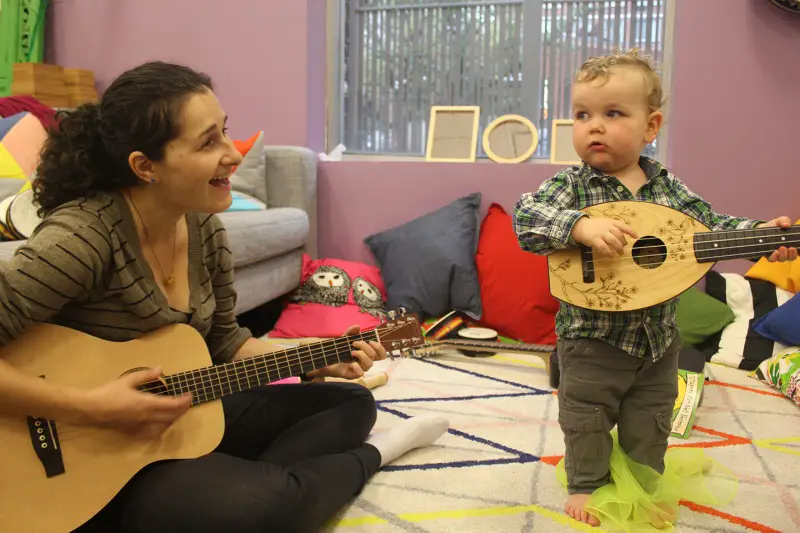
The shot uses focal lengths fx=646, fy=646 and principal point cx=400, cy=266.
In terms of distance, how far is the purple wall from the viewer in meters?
3.26

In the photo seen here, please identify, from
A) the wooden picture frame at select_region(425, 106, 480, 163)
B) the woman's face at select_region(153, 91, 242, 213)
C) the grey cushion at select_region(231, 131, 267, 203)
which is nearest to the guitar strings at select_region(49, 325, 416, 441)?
the woman's face at select_region(153, 91, 242, 213)

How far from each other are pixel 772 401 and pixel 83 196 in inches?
79.1

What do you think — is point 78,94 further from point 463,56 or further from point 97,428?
point 97,428

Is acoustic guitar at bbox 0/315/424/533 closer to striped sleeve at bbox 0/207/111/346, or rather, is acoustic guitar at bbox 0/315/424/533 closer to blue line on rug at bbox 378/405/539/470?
striped sleeve at bbox 0/207/111/346

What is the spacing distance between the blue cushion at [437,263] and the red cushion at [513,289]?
0.05 m

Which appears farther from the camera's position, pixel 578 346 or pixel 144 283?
pixel 578 346

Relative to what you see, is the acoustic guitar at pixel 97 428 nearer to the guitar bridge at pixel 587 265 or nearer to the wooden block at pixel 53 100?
the guitar bridge at pixel 587 265

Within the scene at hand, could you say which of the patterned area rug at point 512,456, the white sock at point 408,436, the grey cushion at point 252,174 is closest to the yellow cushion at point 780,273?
the patterned area rug at point 512,456

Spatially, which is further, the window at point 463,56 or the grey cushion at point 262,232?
the window at point 463,56

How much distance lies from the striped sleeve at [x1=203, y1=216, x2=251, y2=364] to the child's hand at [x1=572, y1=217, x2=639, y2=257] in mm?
719

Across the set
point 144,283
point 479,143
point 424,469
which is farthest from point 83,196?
point 479,143

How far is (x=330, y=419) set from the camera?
1400mm

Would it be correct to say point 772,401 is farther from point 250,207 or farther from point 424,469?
point 250,207

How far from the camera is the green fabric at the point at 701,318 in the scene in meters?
2.49
